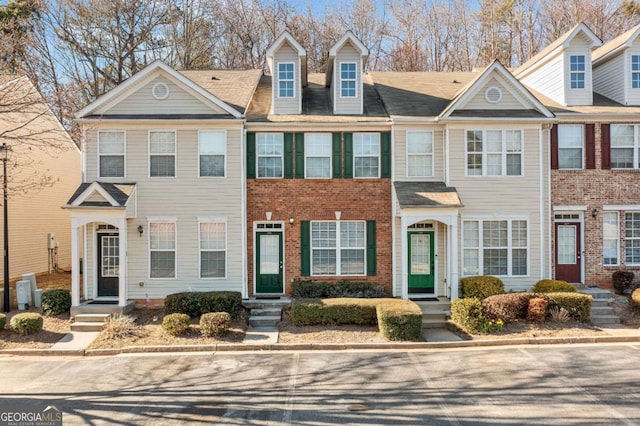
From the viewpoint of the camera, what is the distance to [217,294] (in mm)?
12930

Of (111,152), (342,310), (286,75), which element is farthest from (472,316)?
(111,152)

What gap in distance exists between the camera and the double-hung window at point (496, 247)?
1450cm

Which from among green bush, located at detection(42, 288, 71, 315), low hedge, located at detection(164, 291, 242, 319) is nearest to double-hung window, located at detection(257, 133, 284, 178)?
low hedge, located at detection(164, 291, 242, 319)

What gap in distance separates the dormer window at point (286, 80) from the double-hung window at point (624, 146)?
10.9 meters

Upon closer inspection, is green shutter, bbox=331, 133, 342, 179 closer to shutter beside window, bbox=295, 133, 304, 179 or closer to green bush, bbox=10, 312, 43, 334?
shutter beside window, bbox=295, 133, 304, 179

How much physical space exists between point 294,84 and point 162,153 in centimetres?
501

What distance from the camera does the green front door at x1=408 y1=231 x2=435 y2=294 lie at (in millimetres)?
14789

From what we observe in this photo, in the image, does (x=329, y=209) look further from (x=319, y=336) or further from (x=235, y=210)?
(x=319, y=336)

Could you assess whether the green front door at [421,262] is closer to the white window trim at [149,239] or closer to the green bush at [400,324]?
the green bush at [400,324]

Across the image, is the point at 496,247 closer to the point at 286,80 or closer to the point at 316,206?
the point at 316,206

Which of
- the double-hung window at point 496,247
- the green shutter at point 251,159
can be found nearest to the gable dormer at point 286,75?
the green shutter at point 251,159

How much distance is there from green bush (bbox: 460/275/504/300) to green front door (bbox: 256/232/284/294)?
583cm

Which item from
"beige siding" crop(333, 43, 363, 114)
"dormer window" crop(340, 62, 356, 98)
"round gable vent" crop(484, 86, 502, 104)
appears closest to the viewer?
"round gable vent" crop(484, 86, 502, 104)

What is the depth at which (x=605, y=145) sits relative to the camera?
14852 mm
